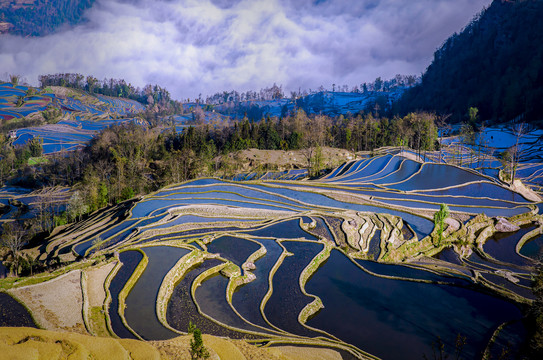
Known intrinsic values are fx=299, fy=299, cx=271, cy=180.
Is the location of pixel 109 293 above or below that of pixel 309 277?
above

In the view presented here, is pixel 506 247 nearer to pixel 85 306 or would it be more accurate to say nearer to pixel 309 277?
pixel 309 277

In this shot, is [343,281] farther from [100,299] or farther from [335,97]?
[335,97]

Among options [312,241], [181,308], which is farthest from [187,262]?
[312,241]

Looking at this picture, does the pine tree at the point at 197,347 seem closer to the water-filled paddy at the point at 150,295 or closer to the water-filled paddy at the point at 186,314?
the water-filled paddy at the point at 186,314

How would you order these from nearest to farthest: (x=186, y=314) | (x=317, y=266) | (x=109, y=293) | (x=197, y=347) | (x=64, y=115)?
(x=197, y=347) → (x=186, y=314) → (x=109, y=293) → (x=317, y=266) → (x=64, y=115)

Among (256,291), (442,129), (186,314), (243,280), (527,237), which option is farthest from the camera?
(442,129)

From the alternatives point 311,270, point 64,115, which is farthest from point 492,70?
point 64,115
